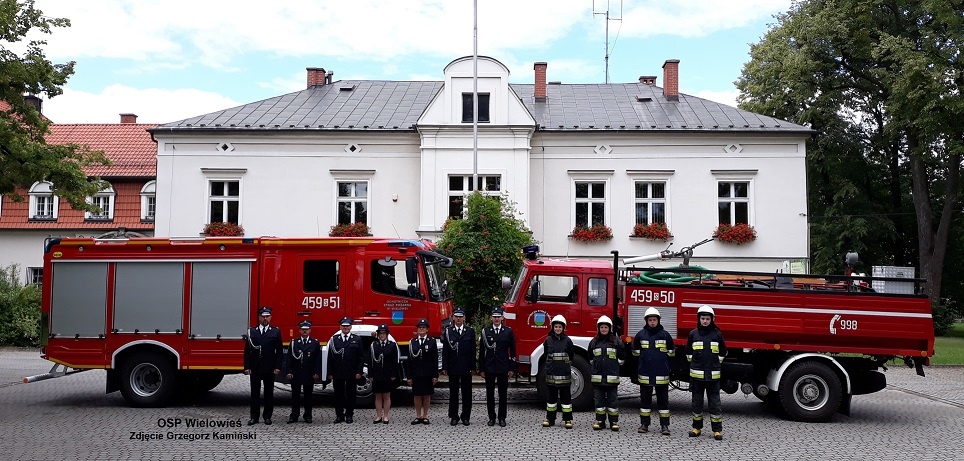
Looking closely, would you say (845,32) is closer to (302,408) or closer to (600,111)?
(600,111)

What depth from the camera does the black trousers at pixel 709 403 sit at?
10.3 meters

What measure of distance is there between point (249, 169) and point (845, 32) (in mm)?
23127

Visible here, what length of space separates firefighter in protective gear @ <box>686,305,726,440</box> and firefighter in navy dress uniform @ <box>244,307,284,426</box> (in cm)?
594

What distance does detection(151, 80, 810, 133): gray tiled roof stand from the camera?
1032 inches

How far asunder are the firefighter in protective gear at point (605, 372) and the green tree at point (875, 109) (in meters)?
20.3

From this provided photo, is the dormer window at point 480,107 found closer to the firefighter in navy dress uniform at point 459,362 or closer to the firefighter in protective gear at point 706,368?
the firefighter in navy dress uniform at point 459,362

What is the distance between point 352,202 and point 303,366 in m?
15.5

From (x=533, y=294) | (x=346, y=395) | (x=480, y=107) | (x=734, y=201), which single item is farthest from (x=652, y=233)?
(x=346, y=395)

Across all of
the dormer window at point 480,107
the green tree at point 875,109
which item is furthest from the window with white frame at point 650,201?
the green tree at point 875,109

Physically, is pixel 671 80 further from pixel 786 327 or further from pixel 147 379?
pixel 147 379

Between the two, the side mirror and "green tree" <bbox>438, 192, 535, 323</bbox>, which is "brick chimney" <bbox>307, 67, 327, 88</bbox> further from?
the side mirror

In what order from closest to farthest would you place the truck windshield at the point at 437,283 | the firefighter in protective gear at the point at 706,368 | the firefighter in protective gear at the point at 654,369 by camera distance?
the firefighter in protective gear at the point at 706,368, the firefighter in protective gear at the point at 654,369, the truck windshield at the point at 437,283

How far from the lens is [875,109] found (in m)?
35.3

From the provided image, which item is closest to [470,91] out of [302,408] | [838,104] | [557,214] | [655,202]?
[557,214]
